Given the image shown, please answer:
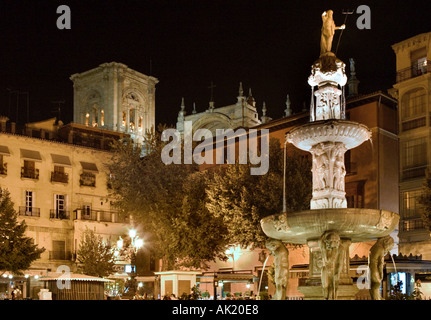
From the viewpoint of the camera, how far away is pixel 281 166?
1281 inches

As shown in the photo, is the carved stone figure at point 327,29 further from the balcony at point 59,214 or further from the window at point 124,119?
the window at point 124,119

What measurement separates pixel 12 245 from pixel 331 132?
77.5ft

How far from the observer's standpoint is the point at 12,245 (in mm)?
36281

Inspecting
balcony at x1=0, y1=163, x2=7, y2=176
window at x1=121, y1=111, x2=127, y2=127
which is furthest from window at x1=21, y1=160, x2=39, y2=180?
window at x1=121, y1=111, x2=127, y2=127

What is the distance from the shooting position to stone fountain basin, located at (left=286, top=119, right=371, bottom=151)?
18.2 m

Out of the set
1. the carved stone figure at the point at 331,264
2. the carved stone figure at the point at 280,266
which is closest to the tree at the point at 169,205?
the carved stone figure at the point at 280,266

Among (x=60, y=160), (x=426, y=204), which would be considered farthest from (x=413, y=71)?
(x=60, y=160)

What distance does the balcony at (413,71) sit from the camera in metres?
34.6

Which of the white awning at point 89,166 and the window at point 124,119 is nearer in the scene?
the white awning at point 89,166

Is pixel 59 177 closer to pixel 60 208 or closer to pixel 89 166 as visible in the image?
pixel 60 208

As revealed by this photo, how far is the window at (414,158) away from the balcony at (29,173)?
81.5ft
